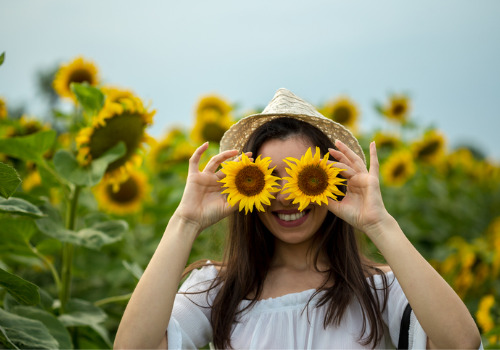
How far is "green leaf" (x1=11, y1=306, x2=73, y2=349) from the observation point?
1.91m

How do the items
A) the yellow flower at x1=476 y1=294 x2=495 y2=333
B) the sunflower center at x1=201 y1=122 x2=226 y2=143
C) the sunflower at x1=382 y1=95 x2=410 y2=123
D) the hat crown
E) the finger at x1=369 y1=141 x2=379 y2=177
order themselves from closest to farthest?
the finger at x1=369 y1=141 x2=379 y2=177
the hat crown
the yellow flower at x1=476 y1=294 x2=495 y2=333
the sunflower center at x1=201 y1=122 x2=226 y2=143
the sunflower at x1=382 y1=95 x2=410 y2=123

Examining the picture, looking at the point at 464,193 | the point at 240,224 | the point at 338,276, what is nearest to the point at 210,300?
the point at 240,224

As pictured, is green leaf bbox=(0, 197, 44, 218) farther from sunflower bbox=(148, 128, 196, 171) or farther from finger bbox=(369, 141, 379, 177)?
sunflower bbox=(148, 128, 196, 171)

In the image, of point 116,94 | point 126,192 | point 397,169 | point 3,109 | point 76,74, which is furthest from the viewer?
point 397,169

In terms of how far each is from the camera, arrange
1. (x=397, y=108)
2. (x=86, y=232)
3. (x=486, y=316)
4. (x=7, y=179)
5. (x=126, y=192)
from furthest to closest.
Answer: (x=397, y=108) → (x=126, y=192) → (x=486, y=316) → (x=86, y=232) → (x=7, y=179)

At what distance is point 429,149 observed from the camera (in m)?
5.57

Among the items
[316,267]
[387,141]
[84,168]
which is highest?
[387,141]

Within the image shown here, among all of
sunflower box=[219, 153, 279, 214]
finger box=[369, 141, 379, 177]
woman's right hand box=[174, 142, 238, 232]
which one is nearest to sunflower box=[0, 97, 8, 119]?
woman's right hand box=[174, 142, 238, 232]

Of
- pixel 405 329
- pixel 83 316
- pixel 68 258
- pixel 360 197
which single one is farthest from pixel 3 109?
pixel 405 329

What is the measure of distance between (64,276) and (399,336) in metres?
1.40

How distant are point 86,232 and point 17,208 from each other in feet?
1.60

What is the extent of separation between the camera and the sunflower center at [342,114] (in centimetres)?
546

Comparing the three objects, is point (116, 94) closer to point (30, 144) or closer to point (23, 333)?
point (30, 144)

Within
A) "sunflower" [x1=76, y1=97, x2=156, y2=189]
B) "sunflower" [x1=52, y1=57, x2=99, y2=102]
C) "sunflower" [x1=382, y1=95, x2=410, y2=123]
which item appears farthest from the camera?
"sunflower" [x1=382, y1=95, x2=410, y2=123]
